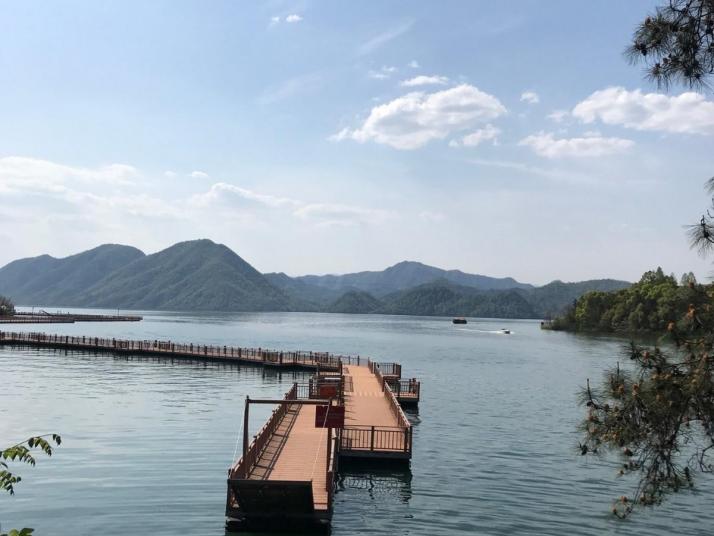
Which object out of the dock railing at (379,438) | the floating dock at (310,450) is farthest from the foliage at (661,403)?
the dock railing at (379,438)

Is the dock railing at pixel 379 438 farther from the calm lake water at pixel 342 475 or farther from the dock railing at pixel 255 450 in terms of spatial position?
the dock railing at pixel 255 450

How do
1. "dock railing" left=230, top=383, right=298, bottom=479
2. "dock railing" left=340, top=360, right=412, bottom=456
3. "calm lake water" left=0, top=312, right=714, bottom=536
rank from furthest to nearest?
"dock railing" left=340, top=360, right=412, bottom=456 → "calm lake water" left=0, top=312, right=714, bottom=536 → "dock railing" left=230, top=383, right=298, bottom=479

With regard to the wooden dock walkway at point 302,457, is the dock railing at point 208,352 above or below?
below

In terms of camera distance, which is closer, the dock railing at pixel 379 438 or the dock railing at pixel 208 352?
the dock railing at pixel 379 438

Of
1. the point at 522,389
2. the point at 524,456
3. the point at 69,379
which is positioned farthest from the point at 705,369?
the point at 69,379

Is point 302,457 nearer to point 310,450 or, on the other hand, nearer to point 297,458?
point 297,458

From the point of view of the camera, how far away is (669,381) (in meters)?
10.4

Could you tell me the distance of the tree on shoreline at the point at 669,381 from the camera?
10.2 meters

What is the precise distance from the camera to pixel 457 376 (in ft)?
251

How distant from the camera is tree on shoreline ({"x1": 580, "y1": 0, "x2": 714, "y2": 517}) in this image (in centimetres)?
1025

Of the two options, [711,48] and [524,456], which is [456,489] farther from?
[711,48]

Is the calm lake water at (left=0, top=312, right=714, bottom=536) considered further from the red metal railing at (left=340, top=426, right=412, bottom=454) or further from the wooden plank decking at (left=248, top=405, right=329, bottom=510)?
the wooden plank decking at (left=248, top=405, right=329, bottom=510)

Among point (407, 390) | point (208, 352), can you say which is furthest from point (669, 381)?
point (208, 352)

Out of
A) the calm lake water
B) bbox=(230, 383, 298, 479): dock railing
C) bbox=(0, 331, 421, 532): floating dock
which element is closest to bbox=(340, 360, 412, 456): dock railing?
bbox=(0, 331, 421, 532): floating dock
